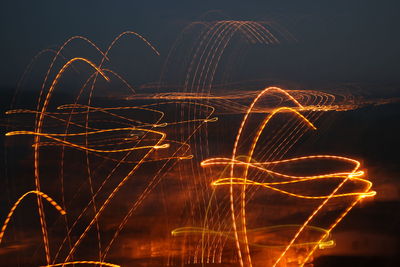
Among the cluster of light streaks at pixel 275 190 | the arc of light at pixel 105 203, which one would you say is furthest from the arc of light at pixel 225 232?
the arc of light at pixel 105 203

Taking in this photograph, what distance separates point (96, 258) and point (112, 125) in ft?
36.2

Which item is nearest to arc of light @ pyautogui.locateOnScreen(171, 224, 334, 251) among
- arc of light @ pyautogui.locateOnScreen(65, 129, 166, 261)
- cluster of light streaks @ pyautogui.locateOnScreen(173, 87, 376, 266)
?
cluster of light streaks @ pyautogui.locateOnScreen(173, 87, 376, 266)

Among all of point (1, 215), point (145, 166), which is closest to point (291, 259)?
point (1, 215)

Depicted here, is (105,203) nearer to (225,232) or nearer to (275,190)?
(225,232)

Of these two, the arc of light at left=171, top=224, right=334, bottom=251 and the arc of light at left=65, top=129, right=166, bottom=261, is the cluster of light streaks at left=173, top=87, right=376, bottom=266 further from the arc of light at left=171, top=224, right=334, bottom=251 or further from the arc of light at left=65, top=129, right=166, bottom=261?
the arc of light at left=65, top=129, right=166, bottom=261

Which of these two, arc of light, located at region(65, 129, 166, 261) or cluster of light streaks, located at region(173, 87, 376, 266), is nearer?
cluster of light streaks, located at region(173, 87, 376, 266)

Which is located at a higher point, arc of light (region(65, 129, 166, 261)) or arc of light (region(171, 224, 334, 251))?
arc of light (region(171, 224, 334, 251))

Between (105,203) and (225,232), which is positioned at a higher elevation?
(225,232)

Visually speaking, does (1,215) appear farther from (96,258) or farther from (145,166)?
(145,166)

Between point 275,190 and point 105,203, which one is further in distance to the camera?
point 275,190

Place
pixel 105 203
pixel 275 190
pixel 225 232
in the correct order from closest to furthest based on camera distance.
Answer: pixel 225 232, pixel 105 203, pixel 275 190

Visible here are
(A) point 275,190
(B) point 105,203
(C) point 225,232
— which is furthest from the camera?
(A) point 275,190

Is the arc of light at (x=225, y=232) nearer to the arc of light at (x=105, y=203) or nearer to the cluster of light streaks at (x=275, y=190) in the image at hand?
the cluster of light streaks at (x=275, y=190)

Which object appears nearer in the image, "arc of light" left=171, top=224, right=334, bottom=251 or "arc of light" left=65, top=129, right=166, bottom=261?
"arc of light" left=171, top=224, right=334, bottom=251
